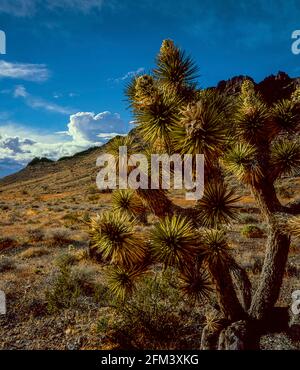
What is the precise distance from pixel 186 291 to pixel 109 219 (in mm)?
1864

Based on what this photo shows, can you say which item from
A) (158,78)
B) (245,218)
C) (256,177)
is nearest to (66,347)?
(256,177)

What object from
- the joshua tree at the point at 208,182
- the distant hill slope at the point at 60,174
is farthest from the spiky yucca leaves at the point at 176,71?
the distant hill slope at the point at 60,174

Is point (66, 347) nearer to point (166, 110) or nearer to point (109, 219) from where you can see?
point (109, 219)

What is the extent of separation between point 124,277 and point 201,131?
252 centimetres

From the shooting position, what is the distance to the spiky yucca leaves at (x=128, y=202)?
623 centimetres

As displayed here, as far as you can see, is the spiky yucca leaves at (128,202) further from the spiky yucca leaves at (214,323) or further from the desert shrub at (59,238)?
the desert shrub at (59,238)

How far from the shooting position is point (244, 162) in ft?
17.5

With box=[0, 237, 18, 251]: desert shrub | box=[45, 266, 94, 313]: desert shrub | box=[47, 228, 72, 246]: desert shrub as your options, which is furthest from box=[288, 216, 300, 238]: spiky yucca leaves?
box=[0, 237, 18, 251]: desert shrub

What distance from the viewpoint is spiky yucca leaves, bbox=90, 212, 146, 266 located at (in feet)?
16.8

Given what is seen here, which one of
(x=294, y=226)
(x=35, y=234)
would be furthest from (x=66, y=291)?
(x=35, y=234)

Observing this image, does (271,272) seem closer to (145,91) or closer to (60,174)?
(145,91)

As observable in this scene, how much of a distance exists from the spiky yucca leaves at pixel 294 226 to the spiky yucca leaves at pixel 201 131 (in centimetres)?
140

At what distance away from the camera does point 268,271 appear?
237 inches

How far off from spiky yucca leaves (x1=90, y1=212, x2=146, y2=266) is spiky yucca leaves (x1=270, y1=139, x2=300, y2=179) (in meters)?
2.29
